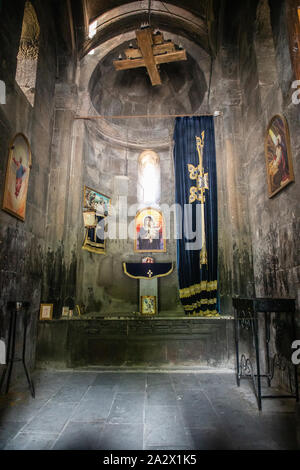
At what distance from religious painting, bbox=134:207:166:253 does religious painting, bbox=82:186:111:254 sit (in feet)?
3.33

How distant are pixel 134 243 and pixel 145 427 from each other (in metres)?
5.40

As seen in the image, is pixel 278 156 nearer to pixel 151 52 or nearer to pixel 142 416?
pixel 151 52

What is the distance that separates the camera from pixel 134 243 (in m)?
8.01

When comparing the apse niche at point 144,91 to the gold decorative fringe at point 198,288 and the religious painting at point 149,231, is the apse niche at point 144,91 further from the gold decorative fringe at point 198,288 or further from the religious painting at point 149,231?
the gold decorative fringe at point 198,288

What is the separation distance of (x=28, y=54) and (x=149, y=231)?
4.92m

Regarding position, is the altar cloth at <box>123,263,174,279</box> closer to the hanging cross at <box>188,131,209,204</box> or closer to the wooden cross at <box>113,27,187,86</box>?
the hanging cross at <box>188,131,209,204</box>

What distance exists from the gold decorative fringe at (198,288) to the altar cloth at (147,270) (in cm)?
120

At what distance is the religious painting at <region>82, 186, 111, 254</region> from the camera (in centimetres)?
682

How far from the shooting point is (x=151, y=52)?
19.9ft

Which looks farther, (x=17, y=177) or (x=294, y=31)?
(x=17, y=177)

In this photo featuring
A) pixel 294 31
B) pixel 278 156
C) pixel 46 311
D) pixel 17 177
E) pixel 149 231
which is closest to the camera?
pixel 294 31

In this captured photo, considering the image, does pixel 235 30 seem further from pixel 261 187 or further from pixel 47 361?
pixel 47 361

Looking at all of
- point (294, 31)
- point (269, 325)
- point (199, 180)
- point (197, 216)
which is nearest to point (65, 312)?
point (197, 216)

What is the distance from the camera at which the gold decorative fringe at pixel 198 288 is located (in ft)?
18.7
